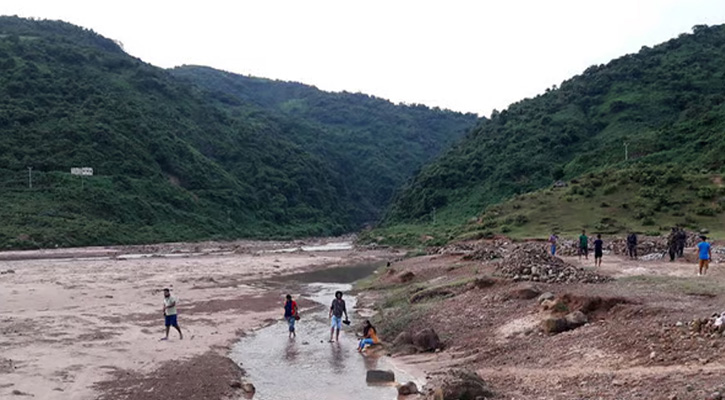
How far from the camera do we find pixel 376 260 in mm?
62719

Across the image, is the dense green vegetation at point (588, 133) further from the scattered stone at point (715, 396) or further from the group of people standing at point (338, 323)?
the scattered stone at point (715, 396)

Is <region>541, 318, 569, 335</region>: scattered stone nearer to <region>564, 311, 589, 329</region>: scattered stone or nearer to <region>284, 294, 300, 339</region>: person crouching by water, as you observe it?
<region>564, 311, 589, 329</region>: scattered stone

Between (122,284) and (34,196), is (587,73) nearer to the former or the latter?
(34,196)

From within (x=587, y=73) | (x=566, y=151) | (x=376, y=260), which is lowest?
(x=376, y=260)

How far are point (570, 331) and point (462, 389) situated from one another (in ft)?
Answer: 16.9

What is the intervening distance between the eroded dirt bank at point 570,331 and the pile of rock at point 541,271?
49 mm

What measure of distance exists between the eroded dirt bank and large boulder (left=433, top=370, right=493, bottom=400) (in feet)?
0.29

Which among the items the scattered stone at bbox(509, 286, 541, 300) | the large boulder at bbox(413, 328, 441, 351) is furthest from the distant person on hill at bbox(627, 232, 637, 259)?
the large boulder at bbox(413, 328, 441, 351)

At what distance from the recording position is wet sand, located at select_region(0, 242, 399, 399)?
15.2 metres

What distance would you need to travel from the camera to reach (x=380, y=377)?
16516 mm

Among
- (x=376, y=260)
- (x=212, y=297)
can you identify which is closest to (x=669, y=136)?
(x=376, y=260)

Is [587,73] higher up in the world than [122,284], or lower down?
higher up

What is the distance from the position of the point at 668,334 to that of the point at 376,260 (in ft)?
163

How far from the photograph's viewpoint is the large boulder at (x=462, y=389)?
12766mm
